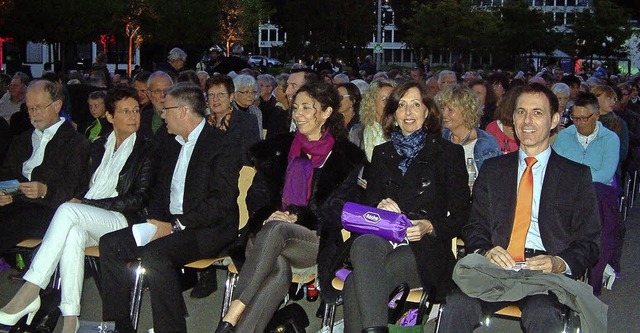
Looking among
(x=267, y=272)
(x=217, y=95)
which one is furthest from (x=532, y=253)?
(x=217, y=95)

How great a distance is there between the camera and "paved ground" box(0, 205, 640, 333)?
6.50 metres

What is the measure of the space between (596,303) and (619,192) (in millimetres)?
2881

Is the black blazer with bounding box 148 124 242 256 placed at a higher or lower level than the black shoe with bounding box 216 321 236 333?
higher

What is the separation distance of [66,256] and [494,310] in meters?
2.94

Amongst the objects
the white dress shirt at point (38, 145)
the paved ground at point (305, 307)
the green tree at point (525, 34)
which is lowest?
the paved ground at point (305, 307)

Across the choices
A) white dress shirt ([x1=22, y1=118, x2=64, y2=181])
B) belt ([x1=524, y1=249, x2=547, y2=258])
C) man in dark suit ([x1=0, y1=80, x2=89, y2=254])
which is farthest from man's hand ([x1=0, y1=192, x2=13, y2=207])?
belt ([x1=524, y1=249, x2=547, y2=258])

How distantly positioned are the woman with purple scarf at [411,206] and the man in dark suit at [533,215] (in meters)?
0.28

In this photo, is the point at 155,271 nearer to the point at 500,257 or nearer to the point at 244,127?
the point at 500,257

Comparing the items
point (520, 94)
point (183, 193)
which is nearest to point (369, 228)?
point (520, 94)

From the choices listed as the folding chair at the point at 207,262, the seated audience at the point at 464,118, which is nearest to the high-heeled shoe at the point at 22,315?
the folding chair at the point at 207,262

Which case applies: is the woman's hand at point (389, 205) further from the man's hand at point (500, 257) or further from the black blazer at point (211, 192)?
the black blazer at point (211, 192)

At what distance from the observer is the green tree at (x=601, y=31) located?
1695 inches

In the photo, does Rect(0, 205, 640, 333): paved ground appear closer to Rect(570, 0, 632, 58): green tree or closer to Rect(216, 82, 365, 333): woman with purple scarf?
Rect(216, 82, 365, 333): woman with purple scarf

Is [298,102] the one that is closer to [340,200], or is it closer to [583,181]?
[340,200]
